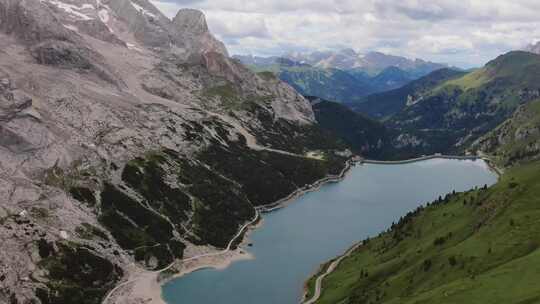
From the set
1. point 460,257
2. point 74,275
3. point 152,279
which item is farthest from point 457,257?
point 74,275

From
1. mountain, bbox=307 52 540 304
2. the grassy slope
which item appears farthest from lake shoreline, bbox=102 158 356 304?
the grassy slope

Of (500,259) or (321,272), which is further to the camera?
(321,272)

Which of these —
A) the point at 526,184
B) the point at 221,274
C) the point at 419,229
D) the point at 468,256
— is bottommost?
the point at 221,274

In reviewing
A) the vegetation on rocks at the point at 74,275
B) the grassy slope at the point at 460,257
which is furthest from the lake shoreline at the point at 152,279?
the grassy slope at the point at 460,257

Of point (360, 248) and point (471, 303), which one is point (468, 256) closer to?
point (471, 303)

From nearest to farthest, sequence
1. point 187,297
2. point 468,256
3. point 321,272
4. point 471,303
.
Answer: point 471,303
point 468,256
point 187,297
point 321,272

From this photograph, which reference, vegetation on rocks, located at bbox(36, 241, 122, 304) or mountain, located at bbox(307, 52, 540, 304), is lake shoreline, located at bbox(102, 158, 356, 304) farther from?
mountain, located at bbox(307, 52, 540, 304)

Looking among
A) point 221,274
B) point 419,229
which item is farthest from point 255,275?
point 419,229

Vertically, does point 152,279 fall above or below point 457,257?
below

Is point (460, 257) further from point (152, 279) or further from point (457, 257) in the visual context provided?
point (152, 279)
